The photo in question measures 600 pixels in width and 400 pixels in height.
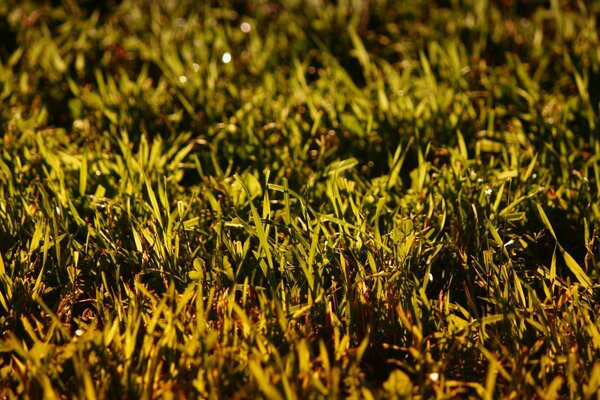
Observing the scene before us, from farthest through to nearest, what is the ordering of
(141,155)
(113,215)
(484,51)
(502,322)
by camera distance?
(484,51) < (141,155) < (113,215) < (502,322)

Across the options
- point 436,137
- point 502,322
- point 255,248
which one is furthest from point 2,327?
point 436,137

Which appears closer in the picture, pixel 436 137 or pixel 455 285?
pixel 455 285

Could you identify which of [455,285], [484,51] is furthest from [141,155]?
[484,51]

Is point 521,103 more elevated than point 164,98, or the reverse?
point 164,98

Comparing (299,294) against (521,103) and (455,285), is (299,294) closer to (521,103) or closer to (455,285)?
(455,285)

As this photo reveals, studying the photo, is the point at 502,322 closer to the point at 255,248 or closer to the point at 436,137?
the point at 255,248

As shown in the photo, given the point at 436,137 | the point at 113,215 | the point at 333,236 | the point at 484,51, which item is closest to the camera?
the point at 333,236

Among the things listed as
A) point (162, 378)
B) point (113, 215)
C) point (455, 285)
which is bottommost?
point (455, 285)
